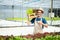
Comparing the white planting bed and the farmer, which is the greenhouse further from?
the farmer

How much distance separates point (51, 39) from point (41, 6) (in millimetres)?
1319

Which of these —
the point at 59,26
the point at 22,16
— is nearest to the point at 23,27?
the point at 22,16

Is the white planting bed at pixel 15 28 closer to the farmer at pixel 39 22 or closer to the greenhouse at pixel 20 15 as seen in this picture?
the greenhouse at pixel 20 15

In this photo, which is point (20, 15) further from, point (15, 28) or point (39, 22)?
point (39, 22)

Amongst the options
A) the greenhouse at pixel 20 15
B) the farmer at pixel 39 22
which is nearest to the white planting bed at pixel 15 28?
the greenhouse at pixel 20 15

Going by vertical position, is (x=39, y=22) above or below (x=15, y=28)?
above

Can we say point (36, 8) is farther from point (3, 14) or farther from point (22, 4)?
point (3, 14)

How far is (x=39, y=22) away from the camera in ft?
16.0

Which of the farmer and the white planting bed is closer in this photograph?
the farmer

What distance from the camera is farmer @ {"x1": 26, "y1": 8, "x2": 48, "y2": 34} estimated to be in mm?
4859

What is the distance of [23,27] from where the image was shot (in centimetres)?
535

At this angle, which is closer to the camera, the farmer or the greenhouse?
the farmer

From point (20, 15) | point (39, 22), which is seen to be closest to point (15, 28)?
point (20, 15)

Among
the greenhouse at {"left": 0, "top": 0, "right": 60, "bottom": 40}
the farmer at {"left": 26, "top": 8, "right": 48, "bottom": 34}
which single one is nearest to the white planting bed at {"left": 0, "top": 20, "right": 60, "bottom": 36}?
the greenhouse at {"left": 0, "top": 0, "right": 60, "bottom": 40}
